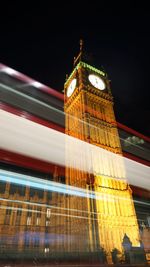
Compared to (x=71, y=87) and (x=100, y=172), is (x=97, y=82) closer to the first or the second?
(x=71, y=87)

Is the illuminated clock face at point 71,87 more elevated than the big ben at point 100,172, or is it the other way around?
the illuminated clock face at point 71,87

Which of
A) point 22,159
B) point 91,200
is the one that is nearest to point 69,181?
point 91,200

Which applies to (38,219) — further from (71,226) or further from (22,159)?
(22,159)

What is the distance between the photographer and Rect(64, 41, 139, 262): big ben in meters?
13.5

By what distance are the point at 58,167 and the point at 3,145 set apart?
1.50m

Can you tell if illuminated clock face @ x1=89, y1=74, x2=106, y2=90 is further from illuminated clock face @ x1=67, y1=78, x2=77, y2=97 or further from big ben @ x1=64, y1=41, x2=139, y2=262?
illuminated clock face @ x1=67, y1=78, x2=77, y2=97

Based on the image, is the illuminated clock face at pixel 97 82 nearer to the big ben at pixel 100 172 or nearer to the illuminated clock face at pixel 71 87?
the big ben at pixel 100 172

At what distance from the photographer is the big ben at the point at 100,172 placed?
13492 millimetres

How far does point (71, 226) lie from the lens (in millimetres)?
→ 14500

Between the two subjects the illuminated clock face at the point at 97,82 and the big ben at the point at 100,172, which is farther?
the illuminated clock face at the point at 97,82

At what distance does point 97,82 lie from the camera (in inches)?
880

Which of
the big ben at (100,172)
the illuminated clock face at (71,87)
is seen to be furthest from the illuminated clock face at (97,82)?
the illuminated clock face at (71,87)

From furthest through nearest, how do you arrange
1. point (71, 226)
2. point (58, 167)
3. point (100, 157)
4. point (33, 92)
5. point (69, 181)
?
point (69, 181) < point (71, 226) < point (100, 157) < point (33, 92) < point (58, 167)

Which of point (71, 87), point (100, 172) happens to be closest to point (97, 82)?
point (71, 87)
